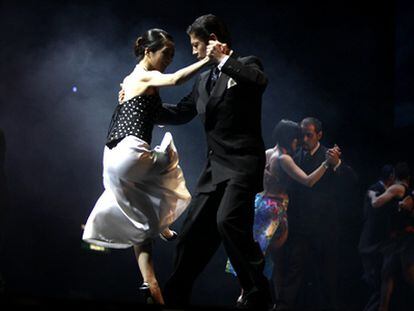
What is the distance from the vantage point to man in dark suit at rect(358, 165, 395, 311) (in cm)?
→ 639

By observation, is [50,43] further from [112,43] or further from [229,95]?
[229,95]

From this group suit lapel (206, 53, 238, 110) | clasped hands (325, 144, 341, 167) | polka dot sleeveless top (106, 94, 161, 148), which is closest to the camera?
suit lapel (206, 53, 238, 110)

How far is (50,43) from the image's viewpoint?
22.6 feet

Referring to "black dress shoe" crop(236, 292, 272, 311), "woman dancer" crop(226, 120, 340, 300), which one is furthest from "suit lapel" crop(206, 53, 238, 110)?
"woman dancer" crop(226, 120, 340, 300)

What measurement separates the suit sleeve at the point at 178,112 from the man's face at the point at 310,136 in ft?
10.2

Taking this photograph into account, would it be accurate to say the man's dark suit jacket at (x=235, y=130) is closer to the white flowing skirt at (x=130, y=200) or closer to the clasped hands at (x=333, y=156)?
the white flowing skirt at (x=130, y=200)

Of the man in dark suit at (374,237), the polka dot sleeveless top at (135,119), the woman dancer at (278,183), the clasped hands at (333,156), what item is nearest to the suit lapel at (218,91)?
the polka dot sleeveless top at (135,119)

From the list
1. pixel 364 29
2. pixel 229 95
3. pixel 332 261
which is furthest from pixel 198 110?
pixel 364 29

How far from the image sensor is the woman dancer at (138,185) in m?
3.42

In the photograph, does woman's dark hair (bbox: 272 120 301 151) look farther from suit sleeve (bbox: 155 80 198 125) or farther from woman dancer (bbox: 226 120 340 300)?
suit sleeve (bbox: 155 80 198 125)

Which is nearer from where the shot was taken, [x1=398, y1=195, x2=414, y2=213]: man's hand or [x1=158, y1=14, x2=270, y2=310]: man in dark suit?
[x1=158, y1=14, x2=270, y2=310]: man in dark suit

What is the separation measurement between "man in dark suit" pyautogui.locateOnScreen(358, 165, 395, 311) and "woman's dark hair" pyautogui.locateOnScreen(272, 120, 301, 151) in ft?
3.61

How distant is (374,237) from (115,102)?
3.32 m

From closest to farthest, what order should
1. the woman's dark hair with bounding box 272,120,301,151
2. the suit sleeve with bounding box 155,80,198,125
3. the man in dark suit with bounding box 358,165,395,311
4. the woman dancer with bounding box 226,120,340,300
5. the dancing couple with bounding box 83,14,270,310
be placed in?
the dancing couple with bounding box 83,14,270,310, the suit sleeve with bounding box 155,80,198,125, the woman dancer with bounding box 226,120,340,300, the man in dark suit with bounding box 358,165,395,311, the woman's dark hair with bounding box 272,120,301,151
